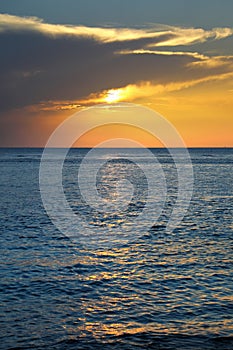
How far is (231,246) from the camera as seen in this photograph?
106 feet

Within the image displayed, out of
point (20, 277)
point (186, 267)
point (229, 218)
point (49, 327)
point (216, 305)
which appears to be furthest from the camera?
point (229, 218)

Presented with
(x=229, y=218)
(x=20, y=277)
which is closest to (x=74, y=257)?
(x=20, y=277)

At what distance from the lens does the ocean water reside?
57.2 feet

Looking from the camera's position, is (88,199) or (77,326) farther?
(88,199)

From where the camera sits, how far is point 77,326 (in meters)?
18.5

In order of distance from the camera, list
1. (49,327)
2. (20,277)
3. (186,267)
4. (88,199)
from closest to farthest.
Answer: (49,327)
(20,277)
(186,267)
(88,199)

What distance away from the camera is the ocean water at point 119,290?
57.2 feet

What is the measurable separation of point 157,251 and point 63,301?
37.1 ft

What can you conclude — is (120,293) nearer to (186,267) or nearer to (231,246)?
(186,267)

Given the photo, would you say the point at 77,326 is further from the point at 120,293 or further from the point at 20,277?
the point at 20,277

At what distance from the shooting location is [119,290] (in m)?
22.9

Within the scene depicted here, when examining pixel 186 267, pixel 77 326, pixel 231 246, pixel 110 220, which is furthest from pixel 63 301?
pixel 110 220

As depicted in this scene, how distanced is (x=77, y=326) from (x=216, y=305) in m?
6.61

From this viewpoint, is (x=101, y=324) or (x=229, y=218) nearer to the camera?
(x=101, y=324)
